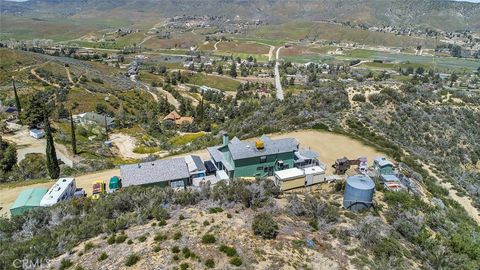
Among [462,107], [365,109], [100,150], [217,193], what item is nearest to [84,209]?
[217,193]

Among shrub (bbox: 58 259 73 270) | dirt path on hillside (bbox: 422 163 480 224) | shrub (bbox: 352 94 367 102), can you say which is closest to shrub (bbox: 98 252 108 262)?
shrub (bbox: 58 259 73 270)

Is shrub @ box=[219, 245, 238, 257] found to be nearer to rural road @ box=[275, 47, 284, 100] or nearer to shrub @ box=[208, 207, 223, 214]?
shrub @ box=[208, 207, 223, 214]

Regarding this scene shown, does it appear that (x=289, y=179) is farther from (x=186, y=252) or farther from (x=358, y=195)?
(x=186, y=252)

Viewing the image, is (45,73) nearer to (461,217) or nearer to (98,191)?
(98,191)

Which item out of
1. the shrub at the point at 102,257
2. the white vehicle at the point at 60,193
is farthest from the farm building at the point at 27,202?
the shrub at the point at 102,257

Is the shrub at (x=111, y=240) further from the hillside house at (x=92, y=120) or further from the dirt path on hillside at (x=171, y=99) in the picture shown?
the dirt path on hillside at (x=171, y=99)

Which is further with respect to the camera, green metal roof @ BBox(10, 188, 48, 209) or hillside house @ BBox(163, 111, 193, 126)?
hillside house @ BBox(163, 111, 193, 126)
